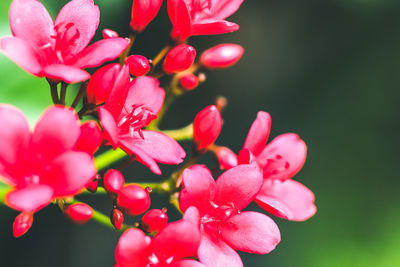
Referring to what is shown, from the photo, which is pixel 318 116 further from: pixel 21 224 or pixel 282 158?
pixel 21 224

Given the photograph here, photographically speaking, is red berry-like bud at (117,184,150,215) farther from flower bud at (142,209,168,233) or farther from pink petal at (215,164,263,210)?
pink petal at (215,164,263,210)

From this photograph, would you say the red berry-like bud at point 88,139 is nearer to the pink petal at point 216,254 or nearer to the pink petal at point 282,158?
the pink petal at point 216,254

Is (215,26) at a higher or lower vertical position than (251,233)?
higher

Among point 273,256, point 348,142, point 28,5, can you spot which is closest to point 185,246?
point 28,5

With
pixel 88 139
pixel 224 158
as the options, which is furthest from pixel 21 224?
pixel 224 158

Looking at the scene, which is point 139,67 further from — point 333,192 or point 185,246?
point 333,192

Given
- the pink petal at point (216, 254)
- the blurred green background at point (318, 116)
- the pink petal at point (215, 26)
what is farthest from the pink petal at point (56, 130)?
the blurred green background at point (318, 116)

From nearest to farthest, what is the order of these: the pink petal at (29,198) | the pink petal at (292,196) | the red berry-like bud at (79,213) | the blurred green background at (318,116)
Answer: the pink petal at (29,198)
the red berry-like bud at (79,213)
the pink petal at (292,196)
the blurred green background at (318,116)
